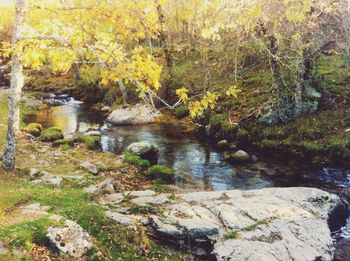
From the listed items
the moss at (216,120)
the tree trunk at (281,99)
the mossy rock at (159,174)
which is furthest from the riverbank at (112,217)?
the moss at (216,120)

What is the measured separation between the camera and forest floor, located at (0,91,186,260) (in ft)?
25.6

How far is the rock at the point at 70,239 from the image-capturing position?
7.79 metres

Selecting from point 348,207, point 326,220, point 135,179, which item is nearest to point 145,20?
point 135,179

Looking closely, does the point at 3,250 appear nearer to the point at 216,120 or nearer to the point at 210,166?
the point at 210,166

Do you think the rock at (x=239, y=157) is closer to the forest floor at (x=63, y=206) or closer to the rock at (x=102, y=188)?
the forest floor at (x=63, y=206)

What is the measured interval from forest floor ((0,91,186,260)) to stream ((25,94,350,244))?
281 cm

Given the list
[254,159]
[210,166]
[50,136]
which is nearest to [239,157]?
[254,159]

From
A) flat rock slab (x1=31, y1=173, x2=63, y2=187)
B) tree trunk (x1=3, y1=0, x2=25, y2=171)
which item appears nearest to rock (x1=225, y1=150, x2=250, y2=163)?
flat rock slab (x1=31, y1=173, x2=63, y2=187)

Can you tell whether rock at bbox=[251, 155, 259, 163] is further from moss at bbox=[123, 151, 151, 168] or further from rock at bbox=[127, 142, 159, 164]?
moss at bbox=[123, 151, 151, 168]

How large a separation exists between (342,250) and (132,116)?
1848cm

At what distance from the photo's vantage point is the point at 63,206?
10.2m

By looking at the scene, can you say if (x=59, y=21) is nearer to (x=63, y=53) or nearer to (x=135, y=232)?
(x=63, y=53)

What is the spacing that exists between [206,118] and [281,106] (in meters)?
5.50

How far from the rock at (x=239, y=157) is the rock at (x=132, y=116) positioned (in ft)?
29.7
